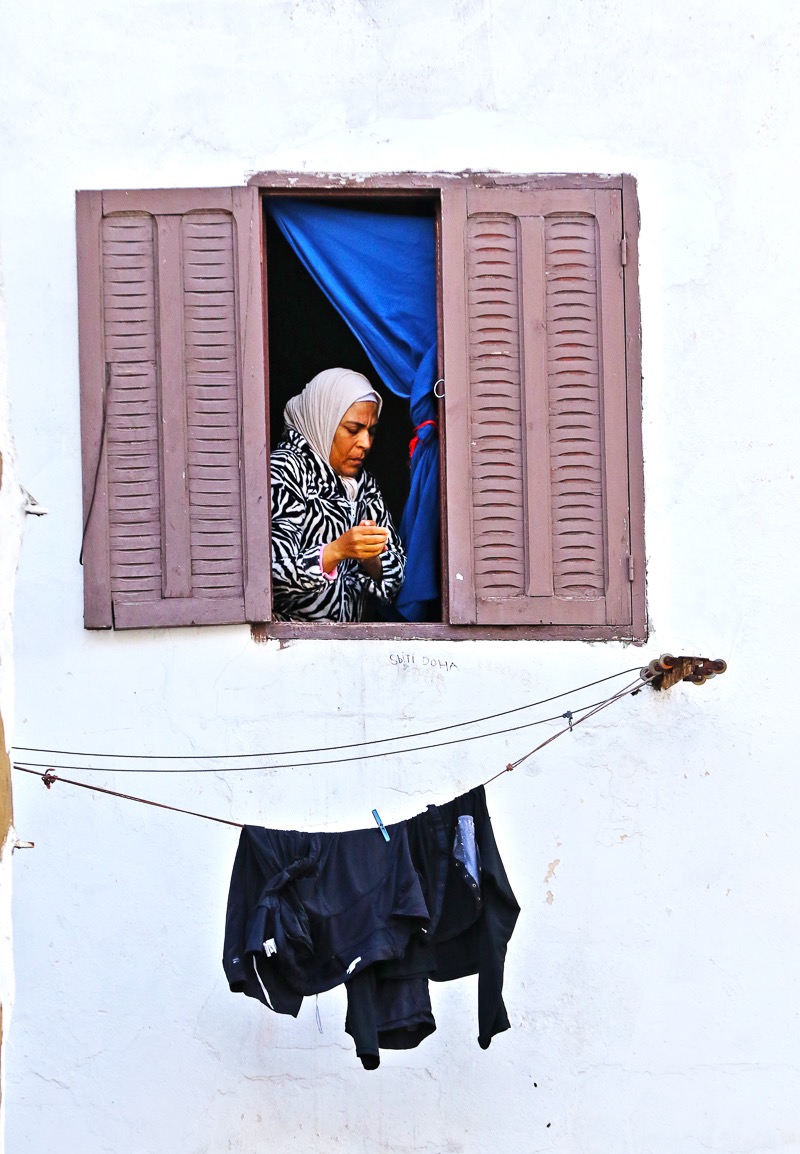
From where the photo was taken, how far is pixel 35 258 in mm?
6336

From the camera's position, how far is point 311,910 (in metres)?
5.47

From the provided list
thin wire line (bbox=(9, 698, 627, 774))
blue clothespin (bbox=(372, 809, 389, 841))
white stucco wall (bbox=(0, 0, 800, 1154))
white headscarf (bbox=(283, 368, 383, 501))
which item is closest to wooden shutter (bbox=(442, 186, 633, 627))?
white stucco wall (bbox=(0, 0, 800, 1154))

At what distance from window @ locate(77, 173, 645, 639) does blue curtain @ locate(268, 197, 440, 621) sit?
0.49ft

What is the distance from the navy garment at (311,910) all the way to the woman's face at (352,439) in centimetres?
173

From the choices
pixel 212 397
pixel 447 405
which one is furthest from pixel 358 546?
pixel 212 397

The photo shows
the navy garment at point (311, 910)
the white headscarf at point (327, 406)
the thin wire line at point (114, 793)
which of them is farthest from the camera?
the white headscarf at point (327, 406)

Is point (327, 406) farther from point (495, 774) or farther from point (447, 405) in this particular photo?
point (495, 774)

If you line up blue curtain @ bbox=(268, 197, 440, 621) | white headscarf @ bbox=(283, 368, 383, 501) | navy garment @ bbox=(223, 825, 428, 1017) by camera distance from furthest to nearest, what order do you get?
white headscarf @ bbox=(283, 368, 383, 501)
blue curtain @ bbox=(268, 197, 440, 621)
navy garment @ bbox=(223, 825, 428, 1017)

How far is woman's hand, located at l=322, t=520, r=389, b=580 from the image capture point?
21.0ft

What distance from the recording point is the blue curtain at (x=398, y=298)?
21.5 ft

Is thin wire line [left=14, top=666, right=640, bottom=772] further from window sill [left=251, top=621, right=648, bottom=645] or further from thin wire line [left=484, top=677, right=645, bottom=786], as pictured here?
window sill [left=251, top=621, right=648, bottom=645]

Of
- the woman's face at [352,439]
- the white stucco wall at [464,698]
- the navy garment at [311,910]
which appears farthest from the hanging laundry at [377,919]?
the woman's face at [352,439]

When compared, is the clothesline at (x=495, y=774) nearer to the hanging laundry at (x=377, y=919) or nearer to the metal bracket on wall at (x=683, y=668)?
the metal bracket on wall at (x=683, y=668)

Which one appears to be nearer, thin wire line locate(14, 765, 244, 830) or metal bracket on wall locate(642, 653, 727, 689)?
thin wire line locate(14, 765, 244, 830)
